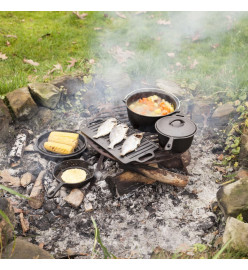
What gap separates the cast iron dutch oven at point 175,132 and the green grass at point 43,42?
2.58 meters

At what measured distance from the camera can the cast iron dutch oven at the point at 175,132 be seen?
361 centimetres

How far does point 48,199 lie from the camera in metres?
3.87

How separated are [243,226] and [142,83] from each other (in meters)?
3.33

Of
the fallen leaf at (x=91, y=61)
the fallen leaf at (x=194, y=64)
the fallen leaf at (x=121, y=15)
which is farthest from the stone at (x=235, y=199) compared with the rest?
the fallen leaf at (x=121, y=15)

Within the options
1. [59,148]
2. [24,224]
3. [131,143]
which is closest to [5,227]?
[24,224]

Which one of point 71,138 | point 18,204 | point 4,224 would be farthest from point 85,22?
point 4,224

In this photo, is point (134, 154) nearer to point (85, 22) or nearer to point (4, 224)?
point (4, 224)

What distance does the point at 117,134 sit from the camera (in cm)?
394

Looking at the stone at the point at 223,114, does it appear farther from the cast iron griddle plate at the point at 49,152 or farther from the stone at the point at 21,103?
the stone at the point at 21,103

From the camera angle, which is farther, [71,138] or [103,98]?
[103,98]

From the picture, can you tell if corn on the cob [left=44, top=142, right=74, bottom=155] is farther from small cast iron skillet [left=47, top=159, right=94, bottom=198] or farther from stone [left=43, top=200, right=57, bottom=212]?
stone [left=43, top=200, right=57, bottom=212]

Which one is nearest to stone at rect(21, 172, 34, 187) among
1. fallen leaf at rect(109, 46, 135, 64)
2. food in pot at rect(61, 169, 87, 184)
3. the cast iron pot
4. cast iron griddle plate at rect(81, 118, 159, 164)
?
food in pot at rect(61, 169, 87, 184)

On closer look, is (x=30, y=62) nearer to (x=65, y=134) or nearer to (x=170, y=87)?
(x=65, y=134)

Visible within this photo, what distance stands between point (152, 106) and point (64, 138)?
135 centimetres
